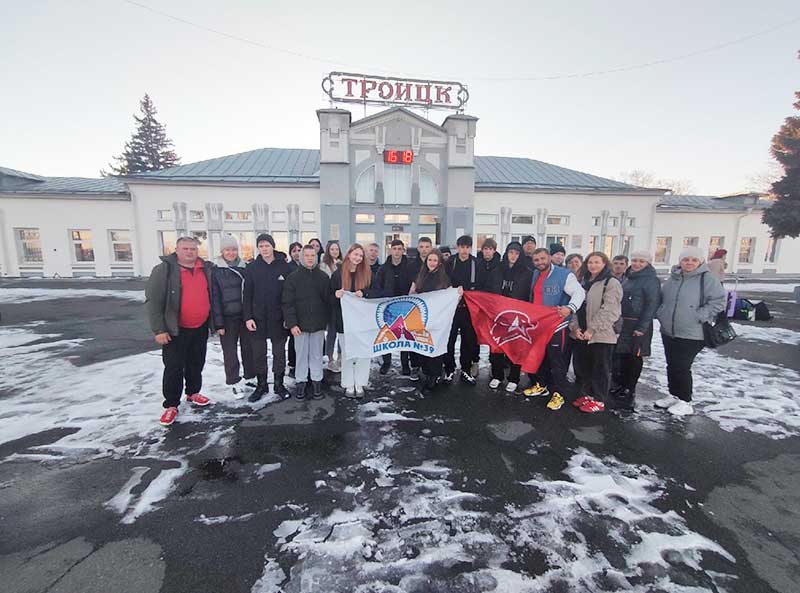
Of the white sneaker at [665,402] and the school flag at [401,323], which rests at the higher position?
the school flag at [401,323]

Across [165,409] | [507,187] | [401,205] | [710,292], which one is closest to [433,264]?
[710,292]

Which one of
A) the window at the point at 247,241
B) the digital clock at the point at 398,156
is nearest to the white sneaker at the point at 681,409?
the digital clock at the point at 398,156

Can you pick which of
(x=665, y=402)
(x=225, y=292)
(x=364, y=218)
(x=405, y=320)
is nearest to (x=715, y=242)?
(x=364, y=218)

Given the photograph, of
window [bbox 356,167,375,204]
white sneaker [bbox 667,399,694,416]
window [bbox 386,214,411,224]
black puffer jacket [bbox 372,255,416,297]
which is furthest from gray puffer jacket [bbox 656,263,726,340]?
window [bbox 356,167,375,204]

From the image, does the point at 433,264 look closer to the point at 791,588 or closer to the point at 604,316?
the point at 604,316

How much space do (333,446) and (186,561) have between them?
164 cm

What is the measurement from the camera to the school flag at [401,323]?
5.07 m

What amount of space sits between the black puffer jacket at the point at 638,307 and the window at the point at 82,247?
31306 millimetres

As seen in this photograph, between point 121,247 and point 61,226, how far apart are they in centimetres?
390

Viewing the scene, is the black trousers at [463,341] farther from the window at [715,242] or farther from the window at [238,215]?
the window at [715,242]

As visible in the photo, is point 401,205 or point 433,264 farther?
point 401,205

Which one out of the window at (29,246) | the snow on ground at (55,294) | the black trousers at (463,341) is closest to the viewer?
the black trousers at (463,341)

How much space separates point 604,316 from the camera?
452 cm

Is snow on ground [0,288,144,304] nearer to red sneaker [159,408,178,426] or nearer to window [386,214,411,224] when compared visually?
red sneaker [159,408,178,426]
